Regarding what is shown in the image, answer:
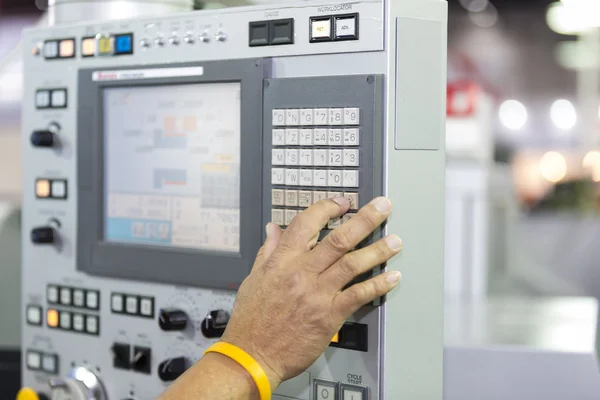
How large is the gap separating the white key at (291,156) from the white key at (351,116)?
83 mm

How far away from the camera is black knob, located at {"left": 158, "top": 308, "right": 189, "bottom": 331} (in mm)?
1007

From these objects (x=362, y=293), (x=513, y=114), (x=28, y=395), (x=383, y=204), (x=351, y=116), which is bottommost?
(x=28, y=395)

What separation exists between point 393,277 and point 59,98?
0.65 metres

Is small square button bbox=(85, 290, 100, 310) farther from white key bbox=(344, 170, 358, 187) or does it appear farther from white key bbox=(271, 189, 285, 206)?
white key bbox=(344, 170, 358, 187)

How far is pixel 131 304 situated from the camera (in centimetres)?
109

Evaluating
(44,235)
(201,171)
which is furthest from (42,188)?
(201,171)

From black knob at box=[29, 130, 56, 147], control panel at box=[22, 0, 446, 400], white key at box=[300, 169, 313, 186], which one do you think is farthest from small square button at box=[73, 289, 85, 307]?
white key at box=[300, 169, 313, 186]

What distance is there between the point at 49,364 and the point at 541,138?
1009 centimetres

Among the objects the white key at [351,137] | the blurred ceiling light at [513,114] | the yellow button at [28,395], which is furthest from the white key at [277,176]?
the blurred ceiling light at [513,114]

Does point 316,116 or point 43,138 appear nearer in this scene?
point 316,116

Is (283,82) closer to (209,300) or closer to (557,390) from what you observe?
(209,300)

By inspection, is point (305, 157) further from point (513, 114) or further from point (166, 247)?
point (513, 114)

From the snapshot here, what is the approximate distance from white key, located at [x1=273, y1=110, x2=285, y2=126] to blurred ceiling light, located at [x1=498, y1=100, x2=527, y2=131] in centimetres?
946

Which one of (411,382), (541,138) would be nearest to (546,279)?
(411,382)
